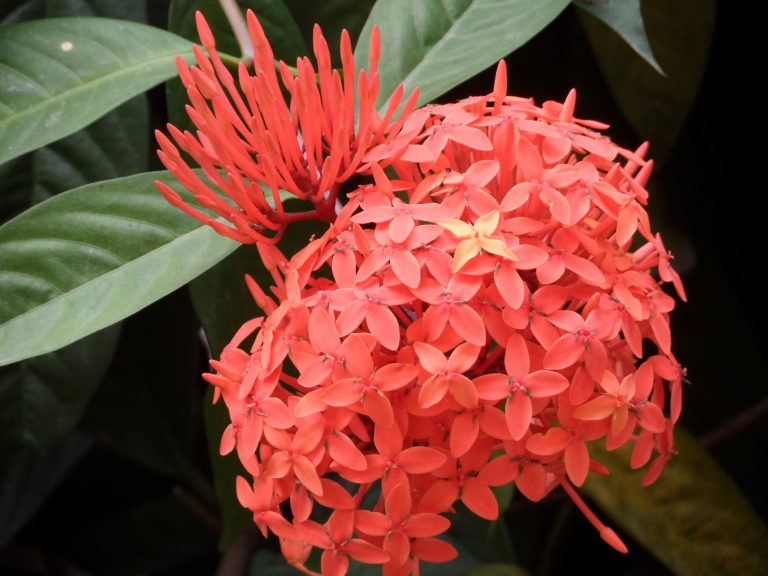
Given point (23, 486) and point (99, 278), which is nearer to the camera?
point (99, 278)

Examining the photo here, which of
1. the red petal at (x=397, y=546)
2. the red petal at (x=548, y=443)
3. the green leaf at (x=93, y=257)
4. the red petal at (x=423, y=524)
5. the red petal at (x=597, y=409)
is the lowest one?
the red petal at (x=397, y=546)

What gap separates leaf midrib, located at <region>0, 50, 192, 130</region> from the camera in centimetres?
66

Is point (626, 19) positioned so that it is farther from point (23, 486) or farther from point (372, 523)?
point (23, 486)

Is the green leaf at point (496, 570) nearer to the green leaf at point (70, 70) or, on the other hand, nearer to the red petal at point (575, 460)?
the red petal at point (575, 460)

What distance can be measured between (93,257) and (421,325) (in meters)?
0.25

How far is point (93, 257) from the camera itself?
0.59 metres

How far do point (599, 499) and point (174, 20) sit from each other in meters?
0.56

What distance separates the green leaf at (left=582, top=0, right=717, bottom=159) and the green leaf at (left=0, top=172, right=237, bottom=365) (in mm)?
497

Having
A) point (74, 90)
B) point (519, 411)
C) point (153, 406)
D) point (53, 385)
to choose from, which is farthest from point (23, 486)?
point (519, 411)

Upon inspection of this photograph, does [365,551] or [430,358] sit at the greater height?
[430,358]

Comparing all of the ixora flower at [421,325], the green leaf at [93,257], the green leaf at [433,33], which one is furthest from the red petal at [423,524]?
the green leaf at [433,33]

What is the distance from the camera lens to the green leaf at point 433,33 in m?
0.68

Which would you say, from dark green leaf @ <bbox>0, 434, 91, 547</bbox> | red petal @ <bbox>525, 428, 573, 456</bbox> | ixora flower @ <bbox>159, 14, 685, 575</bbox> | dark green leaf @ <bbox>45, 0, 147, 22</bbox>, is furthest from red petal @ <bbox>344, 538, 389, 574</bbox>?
dark green leaf @ <bbox>0, 434, 91, 547</bbox>

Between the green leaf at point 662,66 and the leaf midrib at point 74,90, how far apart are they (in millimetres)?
438
